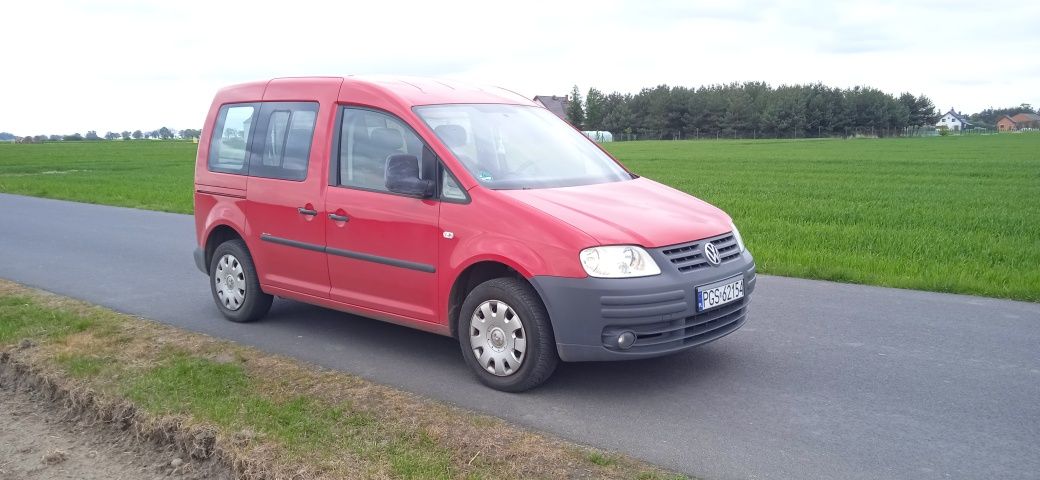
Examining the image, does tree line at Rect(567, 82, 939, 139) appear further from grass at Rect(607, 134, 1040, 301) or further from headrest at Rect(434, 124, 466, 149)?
headrest at Rect(434, 124, 466, 149)

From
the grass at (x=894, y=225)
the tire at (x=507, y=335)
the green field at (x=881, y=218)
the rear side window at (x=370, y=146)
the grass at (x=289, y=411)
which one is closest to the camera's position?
the grass at (x=289, y=411)

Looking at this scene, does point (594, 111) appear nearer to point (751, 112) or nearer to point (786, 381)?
Answer: point (751, 112)

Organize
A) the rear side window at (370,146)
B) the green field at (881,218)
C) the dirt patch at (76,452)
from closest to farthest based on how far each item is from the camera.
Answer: the dirt patch at (76,452) < the rear side window at (370,146) < the green field at (881,218)

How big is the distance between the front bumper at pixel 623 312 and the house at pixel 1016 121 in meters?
183

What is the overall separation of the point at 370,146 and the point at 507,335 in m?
1.74

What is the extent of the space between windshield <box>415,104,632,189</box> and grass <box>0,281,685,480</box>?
1533mm

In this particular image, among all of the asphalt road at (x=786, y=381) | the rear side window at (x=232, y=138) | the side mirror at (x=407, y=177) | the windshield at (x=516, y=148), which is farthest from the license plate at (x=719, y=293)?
the rear side window at (x=232, y=138)

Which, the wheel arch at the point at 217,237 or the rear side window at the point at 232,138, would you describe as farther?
the wheel arch at the point at 217,237

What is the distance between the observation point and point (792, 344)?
6.39 meters

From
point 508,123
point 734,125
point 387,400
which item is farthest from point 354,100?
Result: point 734,125

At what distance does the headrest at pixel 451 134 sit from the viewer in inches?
231

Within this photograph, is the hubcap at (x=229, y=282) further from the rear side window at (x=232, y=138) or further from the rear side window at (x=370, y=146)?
the rear side window at (x=370, y=146)

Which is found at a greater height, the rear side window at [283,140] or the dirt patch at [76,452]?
the rear side window at [283,140]

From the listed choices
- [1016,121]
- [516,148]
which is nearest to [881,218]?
[516,148]
